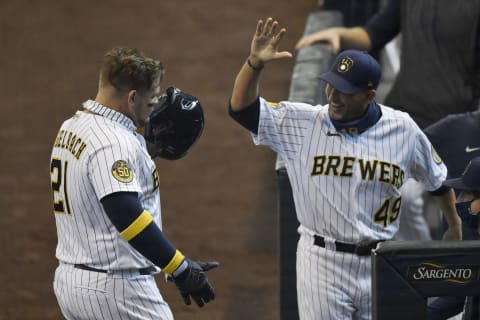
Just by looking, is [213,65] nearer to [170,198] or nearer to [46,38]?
[46,38]

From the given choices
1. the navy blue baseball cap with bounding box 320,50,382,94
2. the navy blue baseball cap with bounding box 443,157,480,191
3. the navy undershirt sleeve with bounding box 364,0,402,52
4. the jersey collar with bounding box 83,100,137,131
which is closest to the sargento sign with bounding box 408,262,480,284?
the navy blue baseball cap with bounding box 443,157,480,191

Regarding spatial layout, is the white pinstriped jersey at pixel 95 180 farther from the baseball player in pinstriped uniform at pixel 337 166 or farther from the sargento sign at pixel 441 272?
the sargento sign at pixel 441 272

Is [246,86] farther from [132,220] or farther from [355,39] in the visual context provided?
[355,39]

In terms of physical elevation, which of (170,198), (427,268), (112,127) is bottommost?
(170,198)

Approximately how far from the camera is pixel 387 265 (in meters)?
3.99

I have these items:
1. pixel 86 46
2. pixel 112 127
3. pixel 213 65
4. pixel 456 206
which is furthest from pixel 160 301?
pixel 86 46

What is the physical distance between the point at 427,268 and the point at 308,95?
2.65 meters

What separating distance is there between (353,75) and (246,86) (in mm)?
454

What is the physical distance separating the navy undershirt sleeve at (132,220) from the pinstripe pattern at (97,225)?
0.09 metres

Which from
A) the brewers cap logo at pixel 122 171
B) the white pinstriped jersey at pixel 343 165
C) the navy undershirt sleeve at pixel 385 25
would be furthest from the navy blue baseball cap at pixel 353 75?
the navy undershirt sleeve at pixel 385 25

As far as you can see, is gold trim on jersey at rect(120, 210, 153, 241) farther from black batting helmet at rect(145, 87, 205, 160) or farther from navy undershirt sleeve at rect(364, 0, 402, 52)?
navy undershirt sleeve at rect(364, 0, 402, 52)

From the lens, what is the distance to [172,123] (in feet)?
15.7

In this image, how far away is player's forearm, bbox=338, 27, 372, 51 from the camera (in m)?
7.25

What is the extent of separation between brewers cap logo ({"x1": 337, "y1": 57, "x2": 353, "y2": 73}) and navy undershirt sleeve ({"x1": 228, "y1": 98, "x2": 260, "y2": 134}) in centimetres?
37
